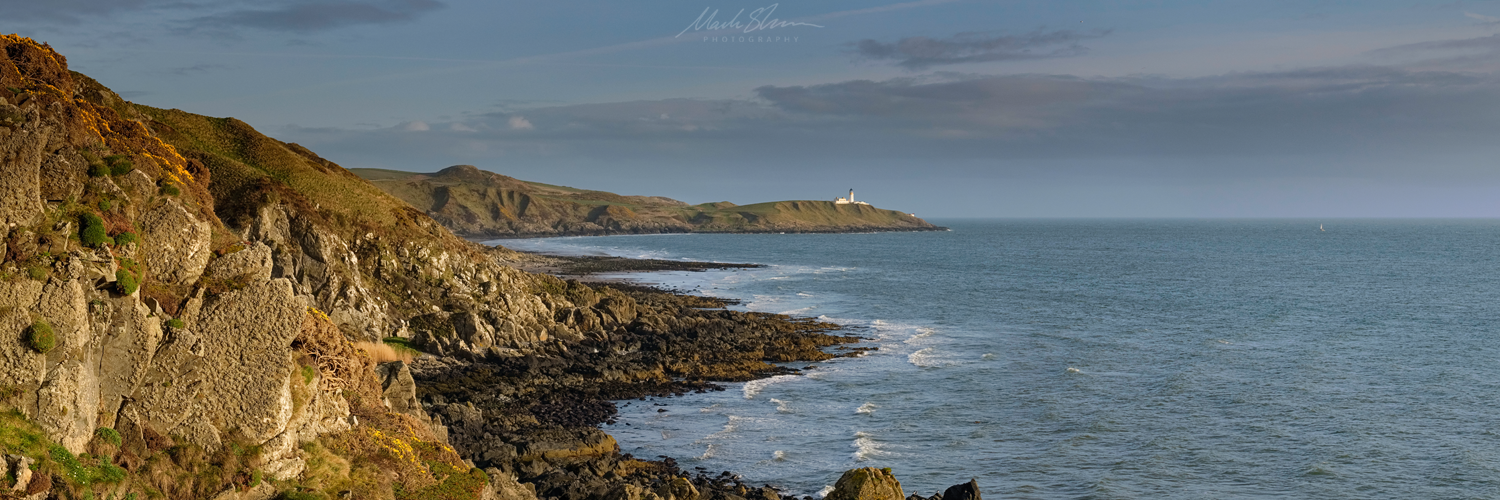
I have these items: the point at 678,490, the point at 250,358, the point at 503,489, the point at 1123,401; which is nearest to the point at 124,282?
the point at 250,358

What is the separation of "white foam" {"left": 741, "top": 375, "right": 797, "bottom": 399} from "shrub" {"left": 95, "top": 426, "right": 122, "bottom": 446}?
96.8 feet

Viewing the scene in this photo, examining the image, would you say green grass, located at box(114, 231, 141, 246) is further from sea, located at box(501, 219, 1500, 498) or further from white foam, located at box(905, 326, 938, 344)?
white foam, located at box(905, 326, 938, 344)

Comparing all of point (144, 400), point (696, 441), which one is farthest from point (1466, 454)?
point (144, 400)

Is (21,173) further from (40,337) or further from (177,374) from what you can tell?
(177,374)

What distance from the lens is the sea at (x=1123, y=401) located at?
109 ft

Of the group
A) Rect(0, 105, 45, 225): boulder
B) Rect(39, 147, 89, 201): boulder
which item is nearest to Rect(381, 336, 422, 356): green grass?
Rect(39, 147, 89, 201): boulder

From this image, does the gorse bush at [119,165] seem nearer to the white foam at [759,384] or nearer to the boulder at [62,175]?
the boulder at [62,175]

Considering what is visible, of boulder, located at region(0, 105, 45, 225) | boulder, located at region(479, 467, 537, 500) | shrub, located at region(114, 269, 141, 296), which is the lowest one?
boulder, located at region(479, 467, 537, 500)

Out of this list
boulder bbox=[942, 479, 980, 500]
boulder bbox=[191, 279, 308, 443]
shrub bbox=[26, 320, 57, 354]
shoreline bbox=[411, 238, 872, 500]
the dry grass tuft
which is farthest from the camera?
the dry grass tuft

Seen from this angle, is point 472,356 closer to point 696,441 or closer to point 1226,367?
point 696,441

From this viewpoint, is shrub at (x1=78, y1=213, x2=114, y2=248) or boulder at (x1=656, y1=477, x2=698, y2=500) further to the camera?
boulder at (x1=656, y1=477, x2=698, y2=500)

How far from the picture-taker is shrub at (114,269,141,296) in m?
17.9

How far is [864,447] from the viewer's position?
35969 mm

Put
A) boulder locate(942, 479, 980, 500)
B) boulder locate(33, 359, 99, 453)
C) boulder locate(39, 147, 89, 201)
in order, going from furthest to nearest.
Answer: boulder locate(942, 479, 980, 500) < boulder locate(39, 147, 89, 201) < boulder locate(33, 359, 99, 453)
